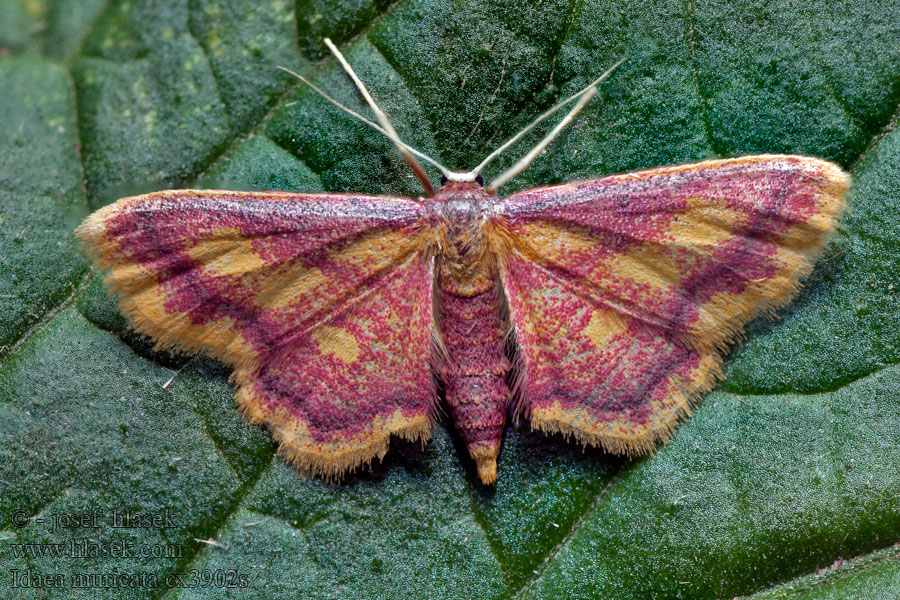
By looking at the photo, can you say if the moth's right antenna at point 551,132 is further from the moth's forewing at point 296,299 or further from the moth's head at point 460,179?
the moth's forewing at point 296,299

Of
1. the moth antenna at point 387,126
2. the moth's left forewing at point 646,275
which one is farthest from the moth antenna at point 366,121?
the moth's left forewing at point 646,275

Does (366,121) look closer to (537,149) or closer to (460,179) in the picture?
(460,179)

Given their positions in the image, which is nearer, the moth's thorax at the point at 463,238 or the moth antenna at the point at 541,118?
the moth's thorax at the point at 463,238

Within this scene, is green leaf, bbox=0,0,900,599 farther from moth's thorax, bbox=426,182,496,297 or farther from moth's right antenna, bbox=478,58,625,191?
moth's thorax, bbox=426,182,496,297

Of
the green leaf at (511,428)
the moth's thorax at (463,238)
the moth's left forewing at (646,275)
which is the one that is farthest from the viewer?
the green leaf at (511,428)

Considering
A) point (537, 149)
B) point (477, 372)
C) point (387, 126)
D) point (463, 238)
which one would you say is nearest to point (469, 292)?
point (463, 238)
